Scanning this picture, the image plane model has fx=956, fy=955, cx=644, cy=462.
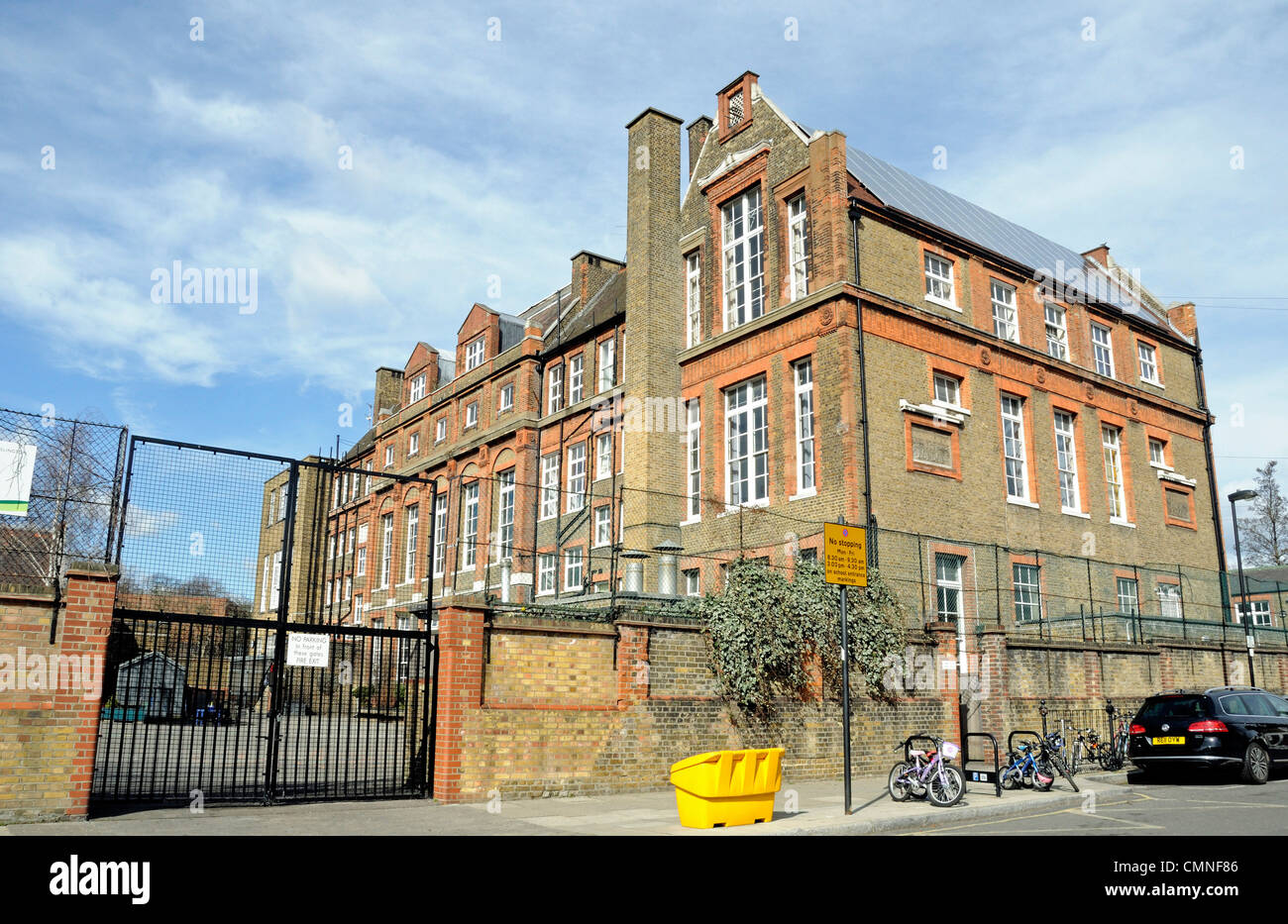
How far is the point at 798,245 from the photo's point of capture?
23.7 meters

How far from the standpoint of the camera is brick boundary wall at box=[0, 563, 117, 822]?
10164 mm

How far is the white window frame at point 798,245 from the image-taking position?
23.3 meters

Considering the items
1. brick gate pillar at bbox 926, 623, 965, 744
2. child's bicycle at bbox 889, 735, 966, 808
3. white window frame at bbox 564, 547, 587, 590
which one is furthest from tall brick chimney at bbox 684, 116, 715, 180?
child's bicycle at bbox 889, 735, 966, 808

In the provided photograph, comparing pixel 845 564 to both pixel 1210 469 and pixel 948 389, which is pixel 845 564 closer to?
pixel 948 389

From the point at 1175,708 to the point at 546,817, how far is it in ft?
38.8

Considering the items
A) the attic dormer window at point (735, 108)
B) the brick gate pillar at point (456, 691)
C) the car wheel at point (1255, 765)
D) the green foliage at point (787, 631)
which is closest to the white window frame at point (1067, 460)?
the car wheel at point (1255, 765)

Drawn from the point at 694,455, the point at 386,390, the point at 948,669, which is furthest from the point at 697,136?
the point at 386,390

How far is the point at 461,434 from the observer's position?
38594 millimetres

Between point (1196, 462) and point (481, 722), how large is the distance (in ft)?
90.2

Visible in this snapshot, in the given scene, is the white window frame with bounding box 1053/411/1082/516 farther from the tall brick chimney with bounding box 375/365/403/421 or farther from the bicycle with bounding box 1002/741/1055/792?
the tall brick chimney with bounding box 375/365/403/421

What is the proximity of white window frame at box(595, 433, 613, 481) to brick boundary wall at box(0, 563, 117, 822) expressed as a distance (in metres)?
19.5
